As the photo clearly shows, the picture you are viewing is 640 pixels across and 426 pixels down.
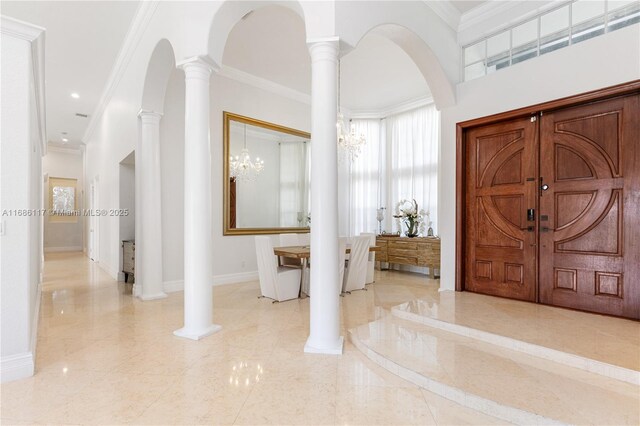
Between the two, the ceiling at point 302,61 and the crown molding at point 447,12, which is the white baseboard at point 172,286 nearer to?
the ceiling at point 302,61

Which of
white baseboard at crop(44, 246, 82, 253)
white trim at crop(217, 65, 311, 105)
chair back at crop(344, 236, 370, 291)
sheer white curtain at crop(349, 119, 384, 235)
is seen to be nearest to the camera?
chair back at crop(344, 236, 370, 291)

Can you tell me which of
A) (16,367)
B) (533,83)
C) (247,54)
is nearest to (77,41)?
(247,54)

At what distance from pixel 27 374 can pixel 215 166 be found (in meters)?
3.87

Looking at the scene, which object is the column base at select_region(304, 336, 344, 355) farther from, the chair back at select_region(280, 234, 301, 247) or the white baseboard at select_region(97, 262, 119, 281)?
the white baseboard at select_region(97, 262, 119, 281)

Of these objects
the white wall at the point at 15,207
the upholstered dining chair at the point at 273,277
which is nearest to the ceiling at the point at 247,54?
the white wall at the point at 15,207

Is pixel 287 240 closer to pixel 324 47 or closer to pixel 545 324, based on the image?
pixel 324 47

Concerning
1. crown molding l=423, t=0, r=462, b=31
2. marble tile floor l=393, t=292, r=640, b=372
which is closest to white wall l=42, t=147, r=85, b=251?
crown molding l=423, t=0, r=462, b=31

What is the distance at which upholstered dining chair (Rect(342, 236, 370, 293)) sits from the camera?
518cm

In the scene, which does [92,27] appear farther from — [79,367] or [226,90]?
[79,367]

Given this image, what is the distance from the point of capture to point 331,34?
9.20ft

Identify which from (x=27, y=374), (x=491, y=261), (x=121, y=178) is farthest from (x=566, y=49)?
(x=121, y=178)

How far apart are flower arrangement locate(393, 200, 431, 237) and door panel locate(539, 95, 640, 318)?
3138mm

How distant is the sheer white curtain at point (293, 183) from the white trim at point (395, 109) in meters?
1.92

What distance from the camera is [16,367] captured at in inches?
96.1
